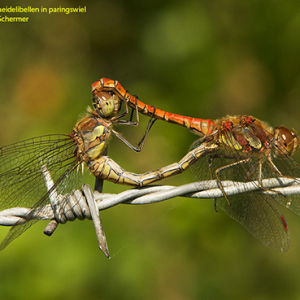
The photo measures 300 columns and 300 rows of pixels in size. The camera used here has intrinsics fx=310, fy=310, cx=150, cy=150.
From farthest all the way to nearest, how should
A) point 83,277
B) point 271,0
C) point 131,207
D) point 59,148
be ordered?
point 271,0, point 131,207, point 83,277, point 59,148

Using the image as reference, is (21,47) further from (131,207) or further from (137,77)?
(131,207)

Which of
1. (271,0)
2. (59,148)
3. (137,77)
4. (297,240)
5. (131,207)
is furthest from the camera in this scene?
(137,77)

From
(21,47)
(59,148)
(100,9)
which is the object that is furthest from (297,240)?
(21,47)

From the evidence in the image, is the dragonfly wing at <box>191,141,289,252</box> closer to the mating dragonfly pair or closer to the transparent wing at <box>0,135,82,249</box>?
the mating dragonfly pair

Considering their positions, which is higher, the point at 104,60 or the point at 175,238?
the point at 104,60

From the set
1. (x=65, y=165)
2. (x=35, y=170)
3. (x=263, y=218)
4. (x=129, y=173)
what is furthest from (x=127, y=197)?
(x=263, y=218)

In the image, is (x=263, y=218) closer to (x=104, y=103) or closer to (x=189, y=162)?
(x=189, y=162)

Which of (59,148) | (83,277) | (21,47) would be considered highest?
(21,47)
